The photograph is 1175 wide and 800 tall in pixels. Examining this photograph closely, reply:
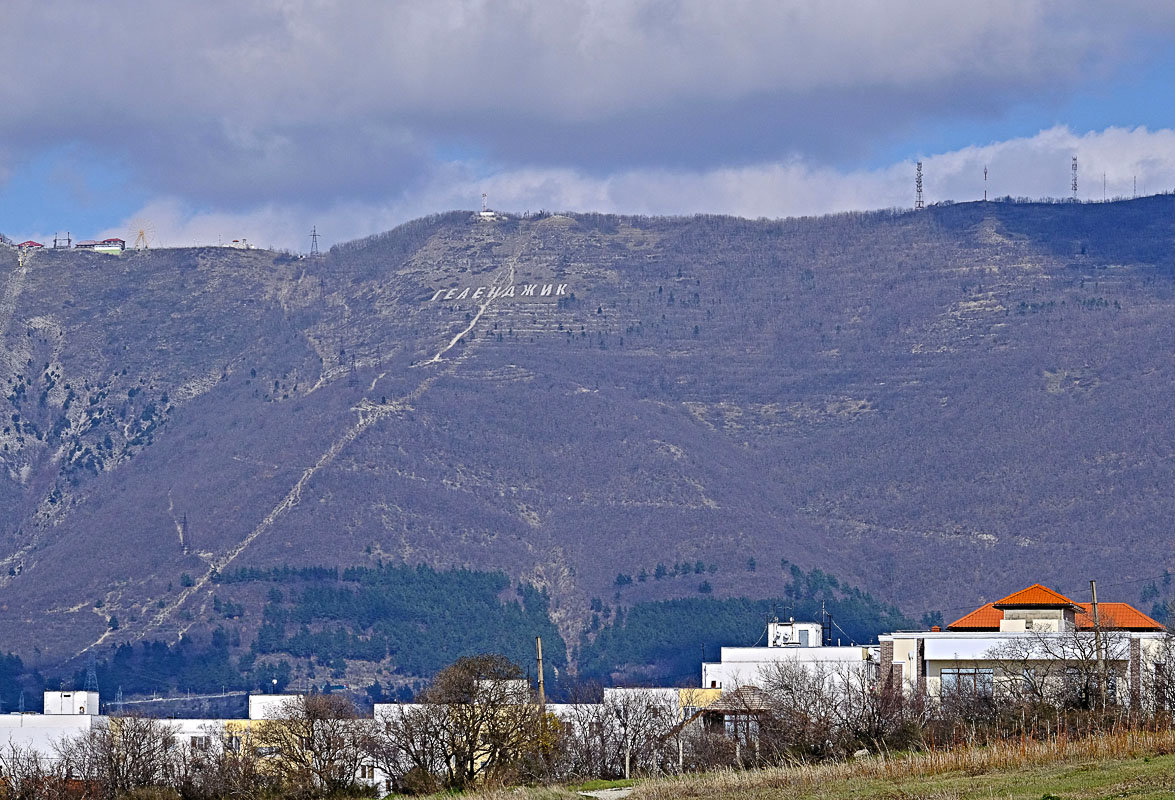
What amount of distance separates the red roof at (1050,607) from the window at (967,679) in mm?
7744

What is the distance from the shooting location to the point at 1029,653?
120 m

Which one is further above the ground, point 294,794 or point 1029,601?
point 1029,601

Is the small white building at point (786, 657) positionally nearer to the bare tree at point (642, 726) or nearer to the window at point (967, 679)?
the bare tree at point (642, 726)

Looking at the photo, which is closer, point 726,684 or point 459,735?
point 459,735

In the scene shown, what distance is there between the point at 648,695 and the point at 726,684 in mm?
6098

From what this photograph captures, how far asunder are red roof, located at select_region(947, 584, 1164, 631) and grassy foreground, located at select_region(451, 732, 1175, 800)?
197 feet

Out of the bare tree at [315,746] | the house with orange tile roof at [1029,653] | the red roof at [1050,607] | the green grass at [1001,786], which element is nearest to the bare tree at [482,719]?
the bare tree at [315,746]

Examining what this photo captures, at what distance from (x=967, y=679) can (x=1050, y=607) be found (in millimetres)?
12520

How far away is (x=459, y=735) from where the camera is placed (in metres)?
114

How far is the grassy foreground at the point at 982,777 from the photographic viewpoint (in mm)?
56062

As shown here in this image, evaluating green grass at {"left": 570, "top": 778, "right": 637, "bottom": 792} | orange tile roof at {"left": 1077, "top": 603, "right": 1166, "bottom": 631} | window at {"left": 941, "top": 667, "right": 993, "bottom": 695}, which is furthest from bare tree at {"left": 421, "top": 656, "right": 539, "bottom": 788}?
orange tile roof at {"left": 1077, "top": 603, "right": 1166, "bottom": 631}

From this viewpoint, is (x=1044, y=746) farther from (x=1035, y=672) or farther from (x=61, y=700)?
(x=61, y=700)

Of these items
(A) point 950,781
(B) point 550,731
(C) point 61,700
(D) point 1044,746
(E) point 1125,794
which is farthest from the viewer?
(C) point 61,700

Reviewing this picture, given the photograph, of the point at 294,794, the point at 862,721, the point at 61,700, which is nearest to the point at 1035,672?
the point at 862,721
